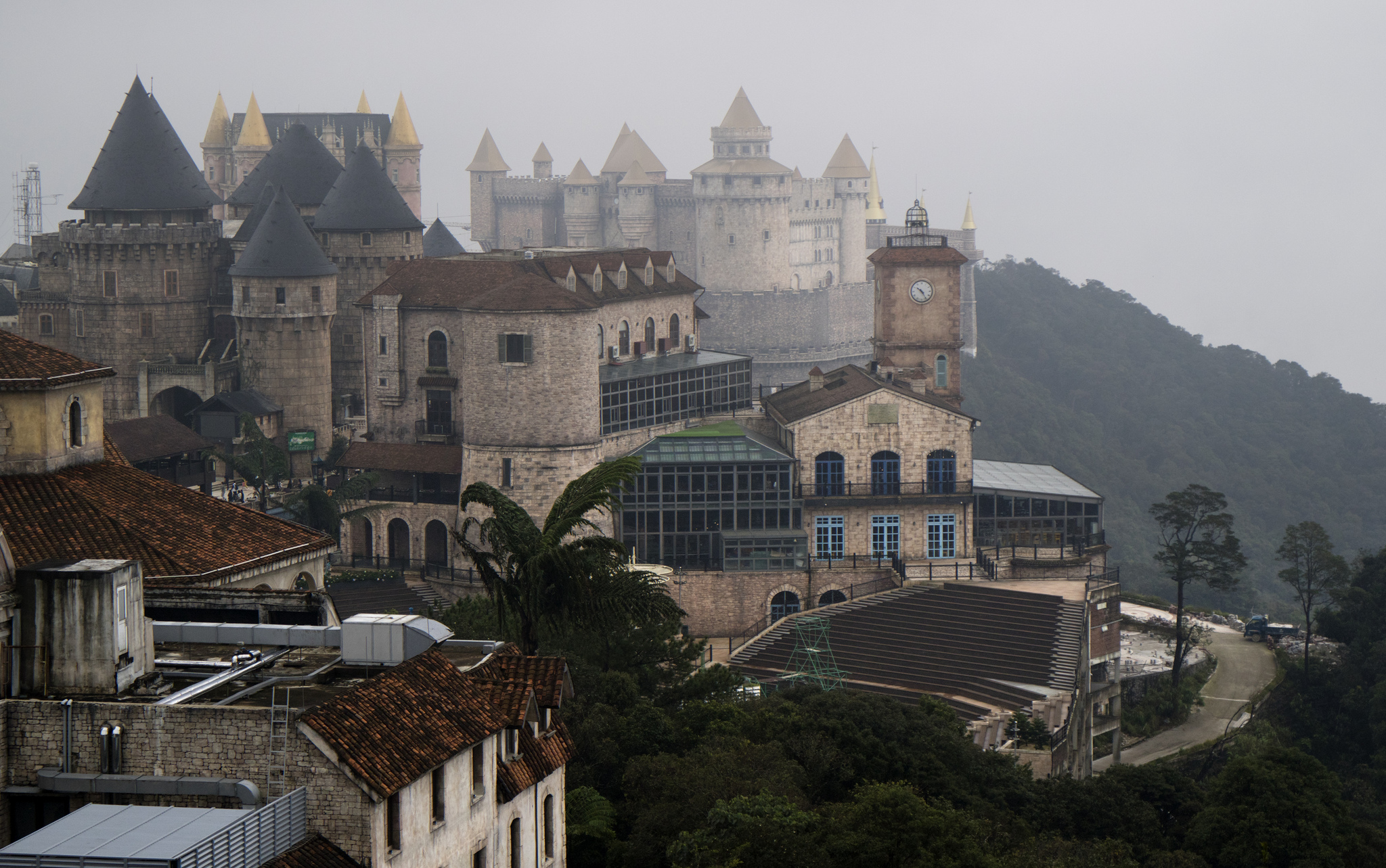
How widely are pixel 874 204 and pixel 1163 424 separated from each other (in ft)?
91.3

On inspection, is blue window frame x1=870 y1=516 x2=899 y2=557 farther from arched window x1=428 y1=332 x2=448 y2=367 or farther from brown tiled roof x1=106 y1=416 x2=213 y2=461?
brown tiled roof x1=106 y1=416 x2=213 y2=461

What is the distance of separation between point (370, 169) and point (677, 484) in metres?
24.0

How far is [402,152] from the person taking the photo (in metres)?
116

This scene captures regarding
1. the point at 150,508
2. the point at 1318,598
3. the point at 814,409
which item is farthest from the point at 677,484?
the point at 1318,598

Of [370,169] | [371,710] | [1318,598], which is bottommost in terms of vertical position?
[1318,598]

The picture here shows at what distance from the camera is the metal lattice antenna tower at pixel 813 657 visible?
52.9m

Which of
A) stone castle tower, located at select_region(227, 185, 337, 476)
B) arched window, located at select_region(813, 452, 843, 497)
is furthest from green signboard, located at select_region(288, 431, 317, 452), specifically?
arched window, located at select_region(813, 452, 843, 497)

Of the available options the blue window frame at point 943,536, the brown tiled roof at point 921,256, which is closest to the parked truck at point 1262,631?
the blue window frame at point 943,536

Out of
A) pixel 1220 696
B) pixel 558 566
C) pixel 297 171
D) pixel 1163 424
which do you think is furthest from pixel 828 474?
pixel 1163 424

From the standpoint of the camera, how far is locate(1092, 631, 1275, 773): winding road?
198ft

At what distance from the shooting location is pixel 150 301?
79000 millimetres

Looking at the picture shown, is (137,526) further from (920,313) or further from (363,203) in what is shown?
(363,203)

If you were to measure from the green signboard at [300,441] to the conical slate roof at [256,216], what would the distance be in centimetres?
963

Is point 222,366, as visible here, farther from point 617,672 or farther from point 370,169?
point 617,672
